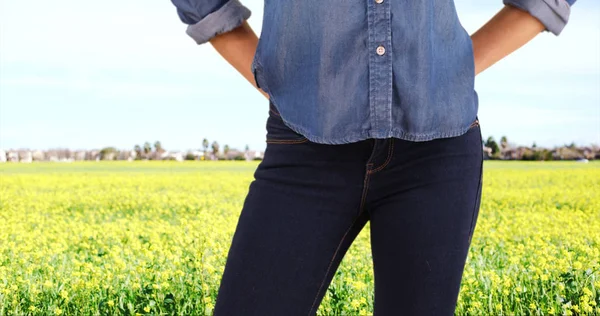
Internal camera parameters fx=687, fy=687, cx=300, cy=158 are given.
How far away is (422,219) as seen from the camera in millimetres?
1933

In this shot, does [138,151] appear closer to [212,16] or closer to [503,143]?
[503,143]

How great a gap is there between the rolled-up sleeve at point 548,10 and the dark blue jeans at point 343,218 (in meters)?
0.59

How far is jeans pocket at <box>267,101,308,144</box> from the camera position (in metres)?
1.92

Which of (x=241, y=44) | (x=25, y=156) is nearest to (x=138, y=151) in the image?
(x=25, y=156)

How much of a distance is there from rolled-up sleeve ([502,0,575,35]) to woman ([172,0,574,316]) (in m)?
0.40

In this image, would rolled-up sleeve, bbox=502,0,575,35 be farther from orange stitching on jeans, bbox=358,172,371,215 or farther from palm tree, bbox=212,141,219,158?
palm tree, bbox=212,141,219,158

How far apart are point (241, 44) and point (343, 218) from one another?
674 millimetres

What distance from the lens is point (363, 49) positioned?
6.20 feet

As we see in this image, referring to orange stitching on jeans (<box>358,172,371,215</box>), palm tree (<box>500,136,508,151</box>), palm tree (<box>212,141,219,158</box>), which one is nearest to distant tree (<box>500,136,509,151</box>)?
palm tree (<box>500,136,508,151</box>)

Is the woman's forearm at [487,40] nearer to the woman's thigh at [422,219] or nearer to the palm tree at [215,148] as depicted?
the woman's thigh at [422,219]

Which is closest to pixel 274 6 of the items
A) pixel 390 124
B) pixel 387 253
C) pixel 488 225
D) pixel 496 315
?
pixel 390 124

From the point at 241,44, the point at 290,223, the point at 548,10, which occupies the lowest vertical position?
the point at 290,223

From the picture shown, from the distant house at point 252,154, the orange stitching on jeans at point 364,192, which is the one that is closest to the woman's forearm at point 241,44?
the orange stitching on jeans at point 364,192

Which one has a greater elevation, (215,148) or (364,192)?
(215,148)
